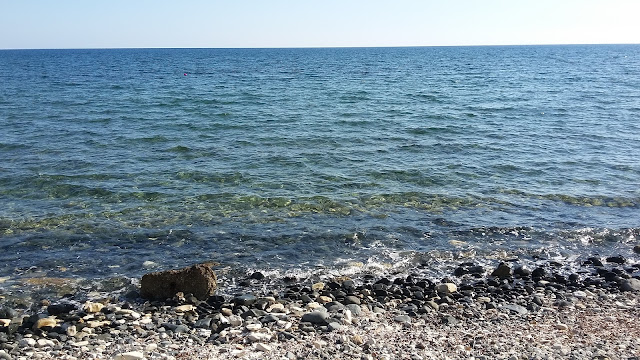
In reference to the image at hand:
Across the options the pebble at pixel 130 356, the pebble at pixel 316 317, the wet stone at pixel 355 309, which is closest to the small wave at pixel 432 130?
the wet stone at pixel 355 309

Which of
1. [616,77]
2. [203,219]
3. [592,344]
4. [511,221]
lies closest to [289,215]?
[203,219]

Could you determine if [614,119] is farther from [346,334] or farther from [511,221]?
[346,334]

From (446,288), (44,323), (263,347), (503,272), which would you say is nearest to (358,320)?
(263,347)

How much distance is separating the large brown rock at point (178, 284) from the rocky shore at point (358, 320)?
0.26 feet

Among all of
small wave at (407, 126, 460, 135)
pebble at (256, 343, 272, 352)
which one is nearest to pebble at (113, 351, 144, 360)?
pebble at (256, 343, 272, 352)

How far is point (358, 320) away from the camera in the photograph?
29.1 ft

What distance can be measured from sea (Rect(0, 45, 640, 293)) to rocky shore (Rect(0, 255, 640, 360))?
1.06 metres

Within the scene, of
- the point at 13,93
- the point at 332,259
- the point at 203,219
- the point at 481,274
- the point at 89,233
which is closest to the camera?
the point at 481,274

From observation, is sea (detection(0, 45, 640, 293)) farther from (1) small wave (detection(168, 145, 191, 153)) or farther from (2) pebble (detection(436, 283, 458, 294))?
(2) pebble (detection(436, 283, 458, 294))

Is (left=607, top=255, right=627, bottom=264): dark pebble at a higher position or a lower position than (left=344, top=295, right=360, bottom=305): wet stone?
lower

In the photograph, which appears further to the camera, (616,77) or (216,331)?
(616,77)

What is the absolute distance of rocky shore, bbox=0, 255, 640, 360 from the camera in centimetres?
775

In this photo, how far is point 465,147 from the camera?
76.4 ft

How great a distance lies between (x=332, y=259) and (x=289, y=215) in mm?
2995
